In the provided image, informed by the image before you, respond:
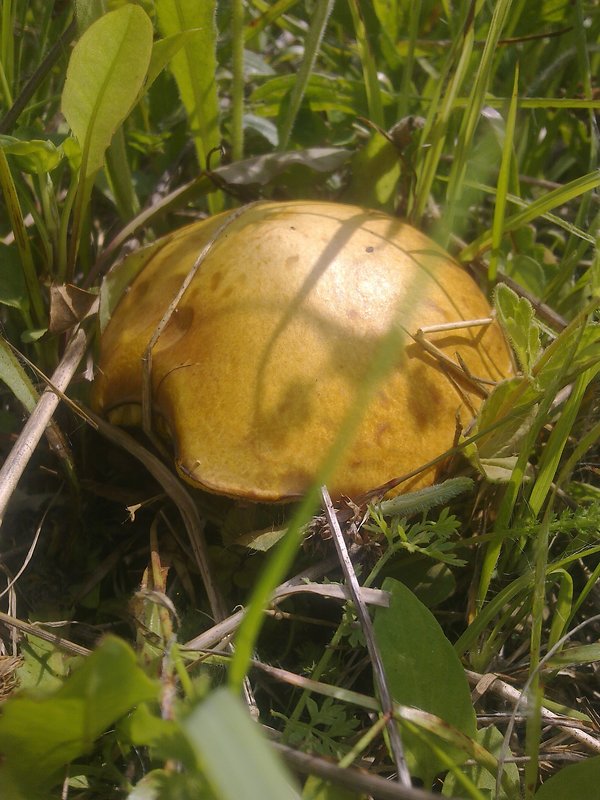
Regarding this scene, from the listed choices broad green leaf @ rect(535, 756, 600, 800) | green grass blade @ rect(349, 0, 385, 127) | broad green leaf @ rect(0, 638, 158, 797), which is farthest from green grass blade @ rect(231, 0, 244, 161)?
broad green leaf @ rect(535, 756, 600, 800)

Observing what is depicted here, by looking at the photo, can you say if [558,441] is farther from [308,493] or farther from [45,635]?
[45,635]

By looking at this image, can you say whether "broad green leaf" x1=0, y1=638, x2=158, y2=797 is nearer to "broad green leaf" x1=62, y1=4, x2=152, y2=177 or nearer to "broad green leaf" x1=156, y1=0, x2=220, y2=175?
"broad green leaf" x1=62, y1=4, x2=152, y2=177

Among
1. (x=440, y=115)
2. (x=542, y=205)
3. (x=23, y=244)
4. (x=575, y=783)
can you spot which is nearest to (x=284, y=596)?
(x=575, y=783)

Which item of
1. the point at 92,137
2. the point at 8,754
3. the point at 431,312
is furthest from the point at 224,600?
the point at 92,137

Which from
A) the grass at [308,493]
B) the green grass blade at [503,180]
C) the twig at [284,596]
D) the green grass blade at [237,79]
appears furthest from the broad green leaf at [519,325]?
the green grass blade at [237,79]

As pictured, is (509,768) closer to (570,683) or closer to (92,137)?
(570,683)

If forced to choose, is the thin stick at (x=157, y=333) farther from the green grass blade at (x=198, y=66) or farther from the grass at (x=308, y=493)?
the green grass blade at (x=198, y=66)
